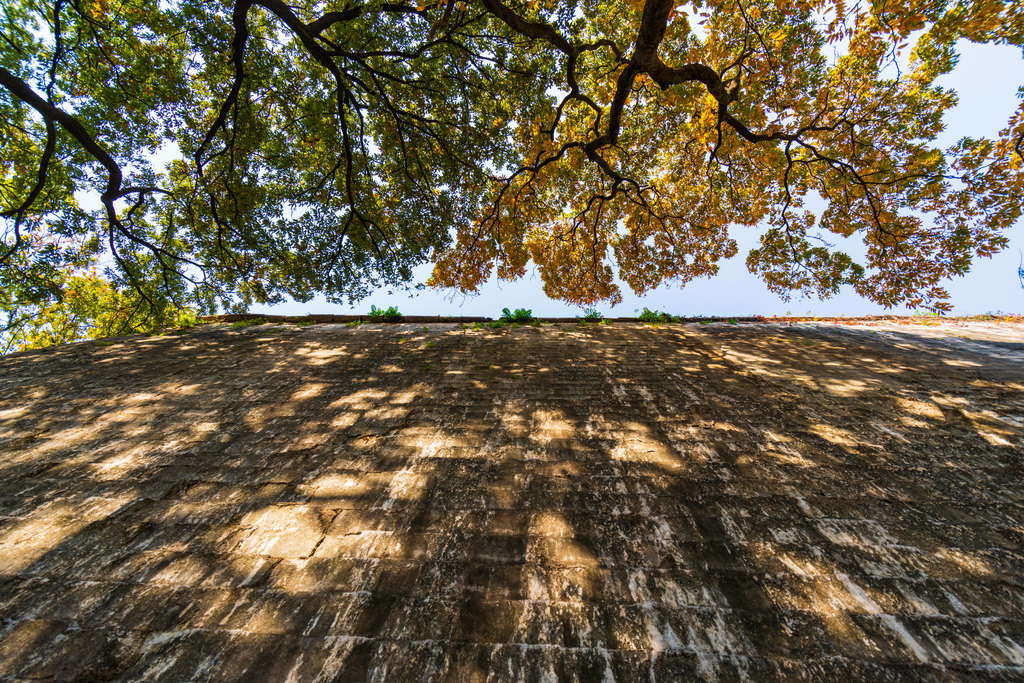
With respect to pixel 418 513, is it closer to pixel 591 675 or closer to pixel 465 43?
→ pixel 591 675

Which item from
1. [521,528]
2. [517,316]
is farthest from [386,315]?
[521,528]

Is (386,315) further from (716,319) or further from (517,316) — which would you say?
(716,319)

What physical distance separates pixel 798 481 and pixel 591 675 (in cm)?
236

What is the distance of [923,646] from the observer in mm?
1696

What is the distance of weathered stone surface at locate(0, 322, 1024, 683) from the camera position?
66.7 inches

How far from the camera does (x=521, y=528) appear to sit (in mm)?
2363

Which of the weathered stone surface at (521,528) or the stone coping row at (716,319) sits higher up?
the stone coping row at (716,319)

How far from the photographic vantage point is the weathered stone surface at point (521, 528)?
1693 millimetres

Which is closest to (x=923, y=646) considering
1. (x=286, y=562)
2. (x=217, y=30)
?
(x=286, y=562)

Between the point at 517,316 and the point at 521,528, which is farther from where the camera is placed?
the point at 517,316

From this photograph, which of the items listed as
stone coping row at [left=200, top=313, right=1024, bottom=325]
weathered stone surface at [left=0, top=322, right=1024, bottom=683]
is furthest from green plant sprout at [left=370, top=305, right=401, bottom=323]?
weathered stone surface at [left=0, top=322, right=1024, bottom=683]

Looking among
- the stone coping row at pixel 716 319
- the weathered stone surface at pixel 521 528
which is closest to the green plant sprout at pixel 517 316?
the stone coping row at pixel 716 319

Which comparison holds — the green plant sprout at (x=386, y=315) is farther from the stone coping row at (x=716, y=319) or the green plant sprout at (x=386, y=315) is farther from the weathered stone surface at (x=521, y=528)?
the weathered stone surface at (x=521, y=528)

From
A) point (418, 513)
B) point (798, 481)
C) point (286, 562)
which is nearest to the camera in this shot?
point (286, 562)
